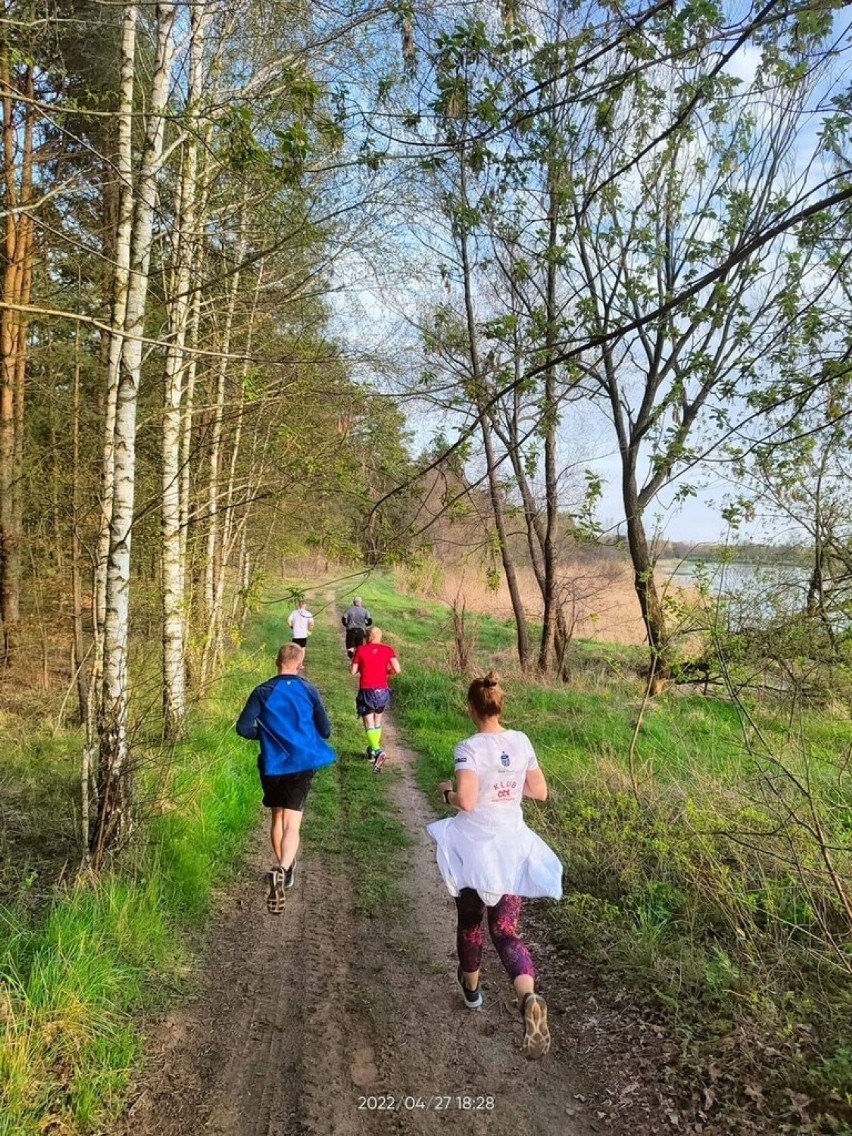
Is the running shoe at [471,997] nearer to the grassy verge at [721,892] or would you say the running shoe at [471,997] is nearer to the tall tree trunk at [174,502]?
the grassy verge at [721,892]

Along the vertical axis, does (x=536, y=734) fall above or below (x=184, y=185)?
below

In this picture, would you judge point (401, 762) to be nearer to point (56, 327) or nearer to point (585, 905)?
point (585, 905)

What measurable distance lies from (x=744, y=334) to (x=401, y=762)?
5.87 m

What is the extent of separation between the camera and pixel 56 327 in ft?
28.6

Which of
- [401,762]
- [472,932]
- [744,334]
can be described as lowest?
[401,762]

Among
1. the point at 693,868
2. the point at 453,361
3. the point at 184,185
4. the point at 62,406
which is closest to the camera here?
the point at 693,868

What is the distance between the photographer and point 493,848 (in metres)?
3.28

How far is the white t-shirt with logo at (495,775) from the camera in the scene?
3307mm

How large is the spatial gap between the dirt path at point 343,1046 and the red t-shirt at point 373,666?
3.77m

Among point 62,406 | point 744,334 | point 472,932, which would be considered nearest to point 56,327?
point 62,406

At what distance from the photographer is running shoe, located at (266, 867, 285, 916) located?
169 inches

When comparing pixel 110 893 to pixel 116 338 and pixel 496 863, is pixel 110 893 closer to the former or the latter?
pixel 496 863

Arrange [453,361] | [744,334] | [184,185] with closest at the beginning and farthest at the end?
[744,334], [184,185], [453,361]

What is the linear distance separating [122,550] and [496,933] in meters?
3.25
